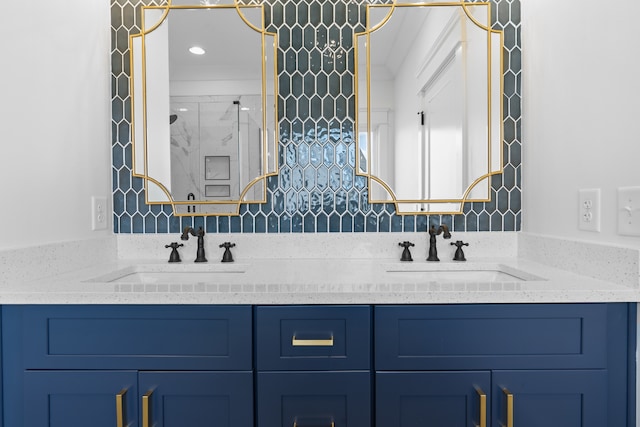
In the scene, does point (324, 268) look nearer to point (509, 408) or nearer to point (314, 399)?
point (314, 399)

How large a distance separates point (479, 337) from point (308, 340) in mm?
456

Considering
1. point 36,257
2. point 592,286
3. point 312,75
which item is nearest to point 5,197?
point 36,257

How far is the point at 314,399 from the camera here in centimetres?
102

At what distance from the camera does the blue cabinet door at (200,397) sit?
3.34ft

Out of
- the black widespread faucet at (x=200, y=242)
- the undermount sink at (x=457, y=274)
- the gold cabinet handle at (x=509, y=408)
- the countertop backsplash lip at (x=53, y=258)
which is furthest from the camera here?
the black widespread faucet at (x=200, y=242)

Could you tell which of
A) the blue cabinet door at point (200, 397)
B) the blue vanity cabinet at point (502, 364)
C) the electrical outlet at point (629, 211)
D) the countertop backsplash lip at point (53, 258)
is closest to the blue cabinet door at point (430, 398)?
the blue vanity cabinet at point (502, 364)

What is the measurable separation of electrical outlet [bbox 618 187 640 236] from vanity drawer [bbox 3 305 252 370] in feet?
3.45

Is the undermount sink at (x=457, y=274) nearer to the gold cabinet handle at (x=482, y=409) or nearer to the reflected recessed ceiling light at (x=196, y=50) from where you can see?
the gold cabinet handle at (x=482, y=409)

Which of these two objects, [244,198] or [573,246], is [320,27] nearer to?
[244,198]

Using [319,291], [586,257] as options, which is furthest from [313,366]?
[586,257]

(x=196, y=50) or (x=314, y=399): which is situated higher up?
(x=196, y=50)

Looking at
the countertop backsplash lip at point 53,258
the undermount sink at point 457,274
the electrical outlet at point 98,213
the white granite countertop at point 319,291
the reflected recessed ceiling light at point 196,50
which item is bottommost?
the undermount sink at point 457,274

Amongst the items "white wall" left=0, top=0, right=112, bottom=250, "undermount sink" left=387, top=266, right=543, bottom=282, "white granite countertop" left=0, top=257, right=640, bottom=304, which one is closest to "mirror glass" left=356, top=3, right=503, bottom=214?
"undermount sink" left=387, top=266, right=543, bottom=282

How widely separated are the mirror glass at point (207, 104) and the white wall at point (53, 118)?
15 centimetres
